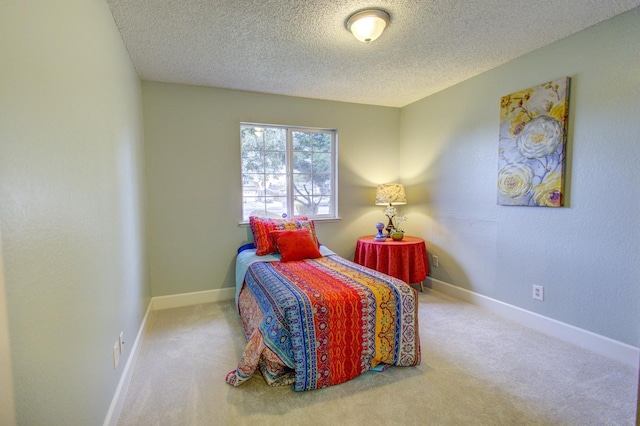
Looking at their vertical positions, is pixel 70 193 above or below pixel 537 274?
above

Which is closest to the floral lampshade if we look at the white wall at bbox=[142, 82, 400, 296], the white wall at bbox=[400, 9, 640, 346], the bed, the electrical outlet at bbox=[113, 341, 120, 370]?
the white wall at bbox=[400, 9, 640, 346]

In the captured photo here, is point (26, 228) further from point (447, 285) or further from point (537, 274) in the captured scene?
point (447, 285)

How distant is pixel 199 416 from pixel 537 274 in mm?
2756

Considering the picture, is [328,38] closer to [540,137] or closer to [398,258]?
[540,137]

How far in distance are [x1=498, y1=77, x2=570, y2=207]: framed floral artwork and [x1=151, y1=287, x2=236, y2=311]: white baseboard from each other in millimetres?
3012

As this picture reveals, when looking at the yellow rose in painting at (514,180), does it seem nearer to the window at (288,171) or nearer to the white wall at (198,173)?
the window at (288,171)

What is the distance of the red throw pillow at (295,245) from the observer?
2850 millimetres

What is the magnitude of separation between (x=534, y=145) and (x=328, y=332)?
2.28 metres

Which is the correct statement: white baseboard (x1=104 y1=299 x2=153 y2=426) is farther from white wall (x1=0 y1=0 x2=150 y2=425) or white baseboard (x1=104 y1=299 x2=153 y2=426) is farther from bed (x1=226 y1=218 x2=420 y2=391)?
bed (x1=226 y1=218 x2=420 y2=391)

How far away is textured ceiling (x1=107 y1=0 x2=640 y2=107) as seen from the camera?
75.1 inches

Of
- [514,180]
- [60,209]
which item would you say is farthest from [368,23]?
[60,209]

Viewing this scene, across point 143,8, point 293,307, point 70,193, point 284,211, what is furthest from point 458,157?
point 70,193

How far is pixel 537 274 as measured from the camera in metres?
2.60

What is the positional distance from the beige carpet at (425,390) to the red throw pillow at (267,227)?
882 mm
